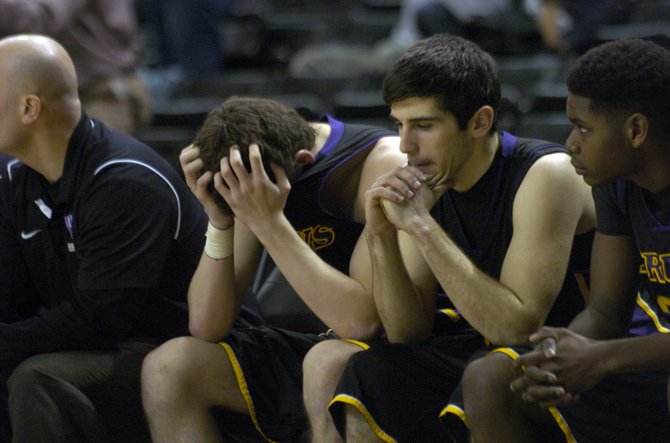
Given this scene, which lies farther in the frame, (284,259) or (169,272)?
(169,272)

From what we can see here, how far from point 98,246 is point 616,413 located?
1.53 meters

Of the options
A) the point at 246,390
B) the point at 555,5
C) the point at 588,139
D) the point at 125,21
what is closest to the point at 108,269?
the point at 246,390

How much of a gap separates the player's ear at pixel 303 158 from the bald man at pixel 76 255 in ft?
1.40

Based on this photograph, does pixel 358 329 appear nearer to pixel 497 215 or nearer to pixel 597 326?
pixel 497 215

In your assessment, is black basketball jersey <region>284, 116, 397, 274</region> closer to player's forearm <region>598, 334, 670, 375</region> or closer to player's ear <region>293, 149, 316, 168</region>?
player's ear <region>293, 149, 316, 168</region>

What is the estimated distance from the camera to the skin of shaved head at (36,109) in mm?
3533

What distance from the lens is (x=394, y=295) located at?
117 inches

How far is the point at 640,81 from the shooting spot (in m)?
Result: 2.73

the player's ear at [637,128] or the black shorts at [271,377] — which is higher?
the player's ear at [637,128]

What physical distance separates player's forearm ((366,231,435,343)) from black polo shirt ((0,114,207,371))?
72 cm

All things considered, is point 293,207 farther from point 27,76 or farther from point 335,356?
point 27,76

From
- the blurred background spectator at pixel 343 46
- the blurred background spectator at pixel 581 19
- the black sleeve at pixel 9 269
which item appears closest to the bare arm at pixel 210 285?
the black sleeve at pixel 9 269

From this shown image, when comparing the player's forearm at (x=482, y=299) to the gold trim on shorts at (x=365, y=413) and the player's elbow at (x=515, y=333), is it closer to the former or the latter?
the player's elbow at (x=515, y=333)

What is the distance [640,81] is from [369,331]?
37.9 inches
